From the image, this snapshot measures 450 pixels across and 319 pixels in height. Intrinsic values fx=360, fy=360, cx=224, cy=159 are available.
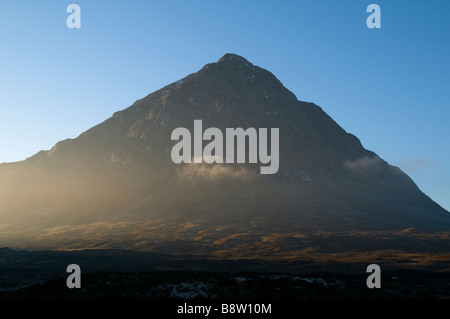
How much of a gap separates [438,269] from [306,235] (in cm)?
6755

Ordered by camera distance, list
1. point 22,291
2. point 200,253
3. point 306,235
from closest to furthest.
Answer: point 22,291 < point 200,253 < point 306,235

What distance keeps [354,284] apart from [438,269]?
5104 centimetres

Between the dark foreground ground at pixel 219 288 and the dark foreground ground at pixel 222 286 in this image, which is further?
the dark foreground ground at pixel 222 286

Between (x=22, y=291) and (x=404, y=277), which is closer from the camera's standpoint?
(x=22, y=291)

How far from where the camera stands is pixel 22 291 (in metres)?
43.8

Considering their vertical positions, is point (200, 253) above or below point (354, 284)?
below

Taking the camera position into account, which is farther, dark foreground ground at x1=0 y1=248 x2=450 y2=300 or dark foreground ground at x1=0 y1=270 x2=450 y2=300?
dark foreground ground at x1=0 y1=248 x2=450 y2=300

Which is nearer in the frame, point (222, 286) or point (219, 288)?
point (219, 288)

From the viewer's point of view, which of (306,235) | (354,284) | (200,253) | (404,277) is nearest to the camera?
(354,284)
